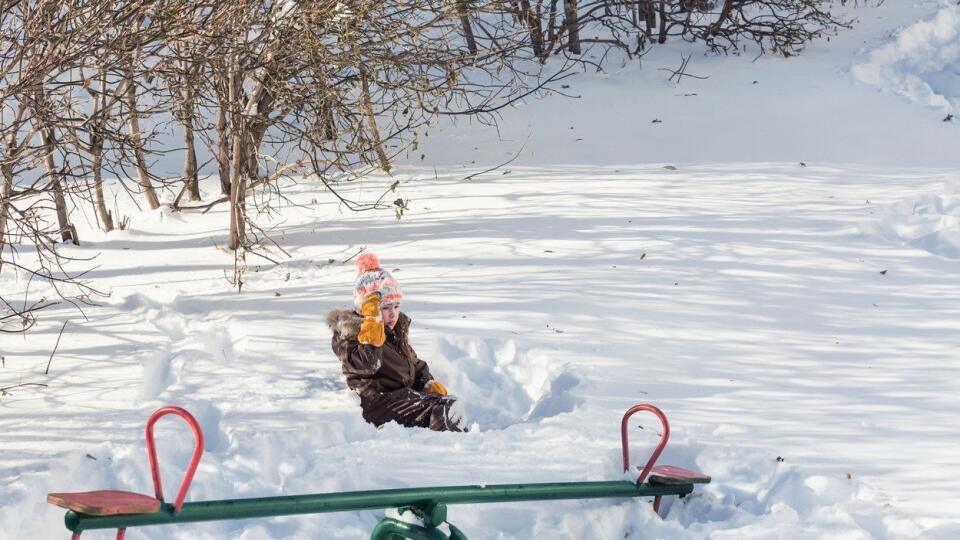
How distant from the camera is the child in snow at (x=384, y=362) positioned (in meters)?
4.74

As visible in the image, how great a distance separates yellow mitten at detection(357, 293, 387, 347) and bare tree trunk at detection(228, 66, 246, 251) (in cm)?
205

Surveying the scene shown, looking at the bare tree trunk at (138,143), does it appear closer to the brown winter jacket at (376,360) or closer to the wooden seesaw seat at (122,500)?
the brown winter jacket at (376,360)

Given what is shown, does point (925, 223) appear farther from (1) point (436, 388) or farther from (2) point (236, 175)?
(2) point (236, 175)

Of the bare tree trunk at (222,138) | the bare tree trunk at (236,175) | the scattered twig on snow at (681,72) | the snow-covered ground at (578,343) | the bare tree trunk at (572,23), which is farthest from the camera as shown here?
the bare tree trunk at (572,23)

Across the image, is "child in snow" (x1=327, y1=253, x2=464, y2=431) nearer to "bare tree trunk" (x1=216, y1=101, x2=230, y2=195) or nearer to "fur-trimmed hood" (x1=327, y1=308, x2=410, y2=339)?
"fur-trimmed hood" (x1=327, y1=308, x2=410, y2=339)

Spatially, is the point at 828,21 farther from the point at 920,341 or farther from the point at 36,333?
the point at 36,333

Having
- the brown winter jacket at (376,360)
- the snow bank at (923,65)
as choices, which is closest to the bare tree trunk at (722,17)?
the snow bank at (923,65)

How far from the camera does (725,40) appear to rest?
13.6 m

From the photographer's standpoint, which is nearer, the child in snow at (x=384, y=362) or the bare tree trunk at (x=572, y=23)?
the child in snow at (x=384, y=362)

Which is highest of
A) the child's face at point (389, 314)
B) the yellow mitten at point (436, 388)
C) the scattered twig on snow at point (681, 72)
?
the scattered twig on snow at point (681, 72)

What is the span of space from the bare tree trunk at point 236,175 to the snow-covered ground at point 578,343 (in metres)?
0.21

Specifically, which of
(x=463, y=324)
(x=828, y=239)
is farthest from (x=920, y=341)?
(x=463, y=324)

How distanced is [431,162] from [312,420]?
19.1 feet

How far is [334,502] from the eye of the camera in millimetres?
3029
